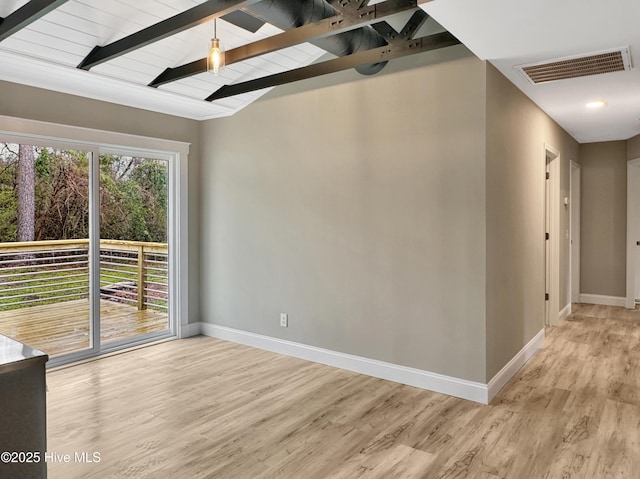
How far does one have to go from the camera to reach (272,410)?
10.2 ft

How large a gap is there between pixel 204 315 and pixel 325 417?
97.5 inches

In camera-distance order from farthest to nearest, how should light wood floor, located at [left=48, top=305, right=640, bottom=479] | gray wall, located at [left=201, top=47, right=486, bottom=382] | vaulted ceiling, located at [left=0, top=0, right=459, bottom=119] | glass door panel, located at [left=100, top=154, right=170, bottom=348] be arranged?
glass door panel, located at [left=100, top=154, right=170, bottom=348], gray wall, located at [left=201, top=47, right=486, bottom=382], vaulted ceiling, located at [left=0, top=0, right=459, bottom=119], light wood floor, located at [left=48, top=305, right=640, bottom=479]

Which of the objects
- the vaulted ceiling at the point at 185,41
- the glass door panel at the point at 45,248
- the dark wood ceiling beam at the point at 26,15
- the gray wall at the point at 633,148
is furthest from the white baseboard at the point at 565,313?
the dark wood ceiling beam at the point at 26,15

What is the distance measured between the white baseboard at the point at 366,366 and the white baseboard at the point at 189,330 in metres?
0.24

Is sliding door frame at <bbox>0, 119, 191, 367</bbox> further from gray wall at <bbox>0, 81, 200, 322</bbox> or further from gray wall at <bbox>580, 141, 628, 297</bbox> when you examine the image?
gray wall at <bbox>580, 141, 628, 297</bbox>

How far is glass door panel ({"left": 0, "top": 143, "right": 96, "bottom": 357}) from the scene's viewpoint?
12.2ft

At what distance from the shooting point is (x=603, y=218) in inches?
259

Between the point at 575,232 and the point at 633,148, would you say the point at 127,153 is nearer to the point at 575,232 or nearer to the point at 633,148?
the point at 575,232

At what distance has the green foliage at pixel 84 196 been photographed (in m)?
3.71

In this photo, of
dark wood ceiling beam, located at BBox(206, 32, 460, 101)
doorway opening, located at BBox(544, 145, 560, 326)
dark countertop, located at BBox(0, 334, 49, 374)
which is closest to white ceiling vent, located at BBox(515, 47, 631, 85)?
dark wood ceiling beam, located at BBox(206, 32, 460, 101)

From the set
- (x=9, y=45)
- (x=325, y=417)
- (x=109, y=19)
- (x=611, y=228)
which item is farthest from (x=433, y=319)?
(x=611, y=228)

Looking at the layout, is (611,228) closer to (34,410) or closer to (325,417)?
(325,417)

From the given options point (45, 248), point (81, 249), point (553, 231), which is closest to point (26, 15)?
point (45, 248)

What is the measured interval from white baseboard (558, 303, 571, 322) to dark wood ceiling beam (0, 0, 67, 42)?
562 centimetres
